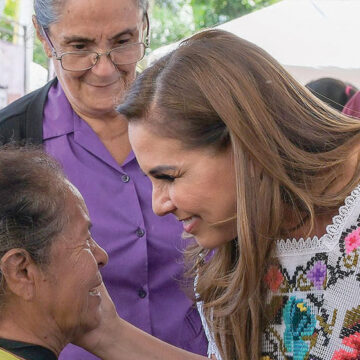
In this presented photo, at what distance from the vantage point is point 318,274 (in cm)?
218

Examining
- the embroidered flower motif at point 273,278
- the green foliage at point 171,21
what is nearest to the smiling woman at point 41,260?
A: the embroidered flower motif at point 273,278

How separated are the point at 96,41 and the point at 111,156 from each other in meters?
0.44

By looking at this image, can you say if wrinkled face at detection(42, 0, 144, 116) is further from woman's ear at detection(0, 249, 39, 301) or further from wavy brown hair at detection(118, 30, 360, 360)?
woman's ear at detection(0, 249, 39, 301)

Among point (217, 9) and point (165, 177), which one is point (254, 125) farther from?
point (217, 9)

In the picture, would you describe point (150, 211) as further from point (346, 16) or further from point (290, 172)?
point (346, 16)

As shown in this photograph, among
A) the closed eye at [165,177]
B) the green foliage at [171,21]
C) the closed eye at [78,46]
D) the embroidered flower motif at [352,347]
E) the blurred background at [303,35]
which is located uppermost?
the closed eye at [78,46]

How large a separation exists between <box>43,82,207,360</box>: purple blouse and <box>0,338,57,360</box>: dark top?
2.15ft

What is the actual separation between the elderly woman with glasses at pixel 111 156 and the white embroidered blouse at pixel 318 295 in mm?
622

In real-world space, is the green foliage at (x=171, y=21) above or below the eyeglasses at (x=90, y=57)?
below

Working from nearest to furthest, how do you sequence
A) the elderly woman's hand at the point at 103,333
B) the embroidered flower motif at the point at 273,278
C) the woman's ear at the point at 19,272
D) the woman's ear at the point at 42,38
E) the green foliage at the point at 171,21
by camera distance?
1. the woman's ear at the point at 19,272
2. the embroidered flower motif at the point at 273,278
3. the elderly woman's hand at the point at 103,333
4. the woman's ear at the point at 42,38
5. the green foliage at the point at 171,21

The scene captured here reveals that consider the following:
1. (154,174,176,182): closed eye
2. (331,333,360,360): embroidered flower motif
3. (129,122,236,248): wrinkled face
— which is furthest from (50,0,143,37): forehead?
(331,333,360,360): embroidered flower motif

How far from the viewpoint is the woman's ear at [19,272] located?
2029mm

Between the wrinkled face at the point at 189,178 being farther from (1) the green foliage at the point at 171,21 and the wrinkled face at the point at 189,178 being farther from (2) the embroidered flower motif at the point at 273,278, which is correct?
(1) the green foliage at the point at 171,21

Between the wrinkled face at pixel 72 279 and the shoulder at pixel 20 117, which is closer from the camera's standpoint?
the wrinkled face at pixel 72 279
